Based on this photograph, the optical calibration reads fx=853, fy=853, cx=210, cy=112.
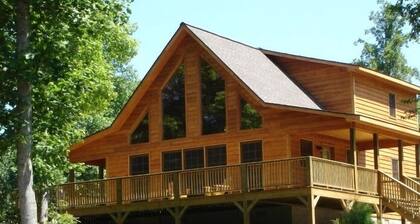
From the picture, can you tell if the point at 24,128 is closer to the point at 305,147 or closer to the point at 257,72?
the point at 305,147

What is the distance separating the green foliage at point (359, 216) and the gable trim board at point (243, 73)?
4.44 meters

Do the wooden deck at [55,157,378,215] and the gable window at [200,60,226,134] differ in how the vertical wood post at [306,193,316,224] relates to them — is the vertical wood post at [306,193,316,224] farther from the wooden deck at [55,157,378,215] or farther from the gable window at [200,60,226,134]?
the gable window at [200,60,226,134]

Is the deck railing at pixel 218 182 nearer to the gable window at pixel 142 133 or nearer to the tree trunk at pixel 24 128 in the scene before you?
the gable window at pixel 142 133

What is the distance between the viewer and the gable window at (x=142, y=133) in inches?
1334

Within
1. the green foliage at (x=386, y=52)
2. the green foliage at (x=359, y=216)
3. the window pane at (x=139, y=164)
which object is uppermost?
the green foliage at (x=386, y=52)

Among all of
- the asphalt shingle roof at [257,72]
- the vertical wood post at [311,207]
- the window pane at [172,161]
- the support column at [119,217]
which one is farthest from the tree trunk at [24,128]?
the window pane at [172,161]

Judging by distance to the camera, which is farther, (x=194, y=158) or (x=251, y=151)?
(x=194, y=158)

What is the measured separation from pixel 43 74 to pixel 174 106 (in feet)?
37.5

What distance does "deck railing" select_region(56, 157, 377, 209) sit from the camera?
27.5m

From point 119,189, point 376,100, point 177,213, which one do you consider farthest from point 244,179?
point 376,100

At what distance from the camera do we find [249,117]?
31.4 m

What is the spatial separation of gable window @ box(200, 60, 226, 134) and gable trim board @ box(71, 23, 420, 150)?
834 mm

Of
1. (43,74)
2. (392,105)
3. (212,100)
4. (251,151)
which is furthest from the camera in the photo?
(392,105)

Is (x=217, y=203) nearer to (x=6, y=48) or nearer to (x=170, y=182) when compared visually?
(x=170, y=182)
